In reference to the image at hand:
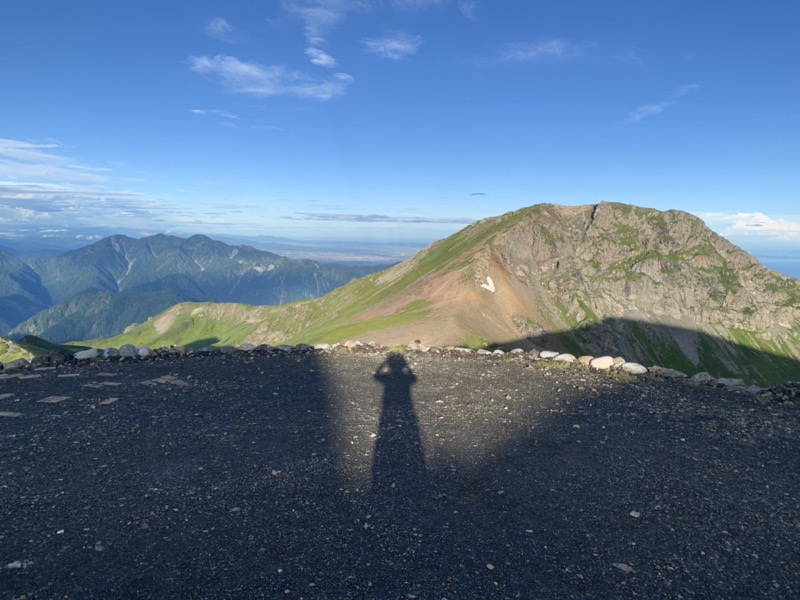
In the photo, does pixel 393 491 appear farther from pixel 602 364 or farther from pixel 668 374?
pixel 668 374

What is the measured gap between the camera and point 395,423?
50.4 feet

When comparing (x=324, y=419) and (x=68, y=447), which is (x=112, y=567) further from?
(x=324, y=419)

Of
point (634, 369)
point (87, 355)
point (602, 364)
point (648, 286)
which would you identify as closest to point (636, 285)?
point (648, 286)

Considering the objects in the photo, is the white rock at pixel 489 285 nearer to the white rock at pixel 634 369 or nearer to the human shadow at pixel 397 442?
the white rock at pixel 634 369

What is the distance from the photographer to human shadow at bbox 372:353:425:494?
11.9 metres

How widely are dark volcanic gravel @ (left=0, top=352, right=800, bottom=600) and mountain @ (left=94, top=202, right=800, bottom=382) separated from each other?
7955cm

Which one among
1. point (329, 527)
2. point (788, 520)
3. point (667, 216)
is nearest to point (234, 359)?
point (329, 527)

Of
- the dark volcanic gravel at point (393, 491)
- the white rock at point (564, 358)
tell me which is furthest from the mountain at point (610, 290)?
the dark volcanic gravel at point (393, 491)

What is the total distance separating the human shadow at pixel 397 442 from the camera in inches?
468

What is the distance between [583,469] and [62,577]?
1167cm

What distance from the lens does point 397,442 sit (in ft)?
45.9

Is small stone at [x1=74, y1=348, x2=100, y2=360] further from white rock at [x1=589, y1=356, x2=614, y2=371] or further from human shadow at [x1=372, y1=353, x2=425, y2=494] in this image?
white rock at [x1=589, y1=356, x2=614, y2=371]

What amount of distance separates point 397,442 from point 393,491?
2662 millimetres

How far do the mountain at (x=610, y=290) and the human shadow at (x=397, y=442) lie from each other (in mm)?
77587
